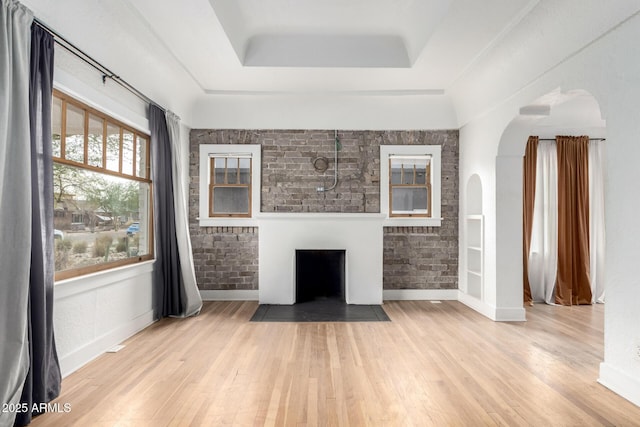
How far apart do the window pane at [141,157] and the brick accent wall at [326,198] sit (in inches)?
50.8

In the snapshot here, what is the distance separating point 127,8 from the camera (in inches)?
121

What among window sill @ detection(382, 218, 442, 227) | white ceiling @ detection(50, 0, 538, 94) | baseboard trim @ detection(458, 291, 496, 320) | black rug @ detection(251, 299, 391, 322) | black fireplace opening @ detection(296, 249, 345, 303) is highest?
white ceiling @ detection(50, 0, 538, 94)

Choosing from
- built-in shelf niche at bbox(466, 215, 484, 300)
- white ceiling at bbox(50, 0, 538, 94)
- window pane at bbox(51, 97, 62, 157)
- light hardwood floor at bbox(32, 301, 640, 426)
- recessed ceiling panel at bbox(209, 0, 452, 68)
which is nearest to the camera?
light hardwood floor at bbox(32, 301, 640, 426)

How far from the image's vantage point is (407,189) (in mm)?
Result: 5809

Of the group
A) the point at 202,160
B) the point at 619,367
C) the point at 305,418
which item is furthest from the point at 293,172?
the point at 619,367

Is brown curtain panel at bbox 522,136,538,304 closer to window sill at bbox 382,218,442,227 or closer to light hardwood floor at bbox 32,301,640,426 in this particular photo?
window sill at bbox 382,218,442,227

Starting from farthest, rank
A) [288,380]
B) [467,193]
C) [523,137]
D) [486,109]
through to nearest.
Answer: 1. [467,193]
2. [486,109]
3. [523,137]
4. [288,380]

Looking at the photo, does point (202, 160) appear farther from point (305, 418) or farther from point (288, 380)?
point (305, 418)

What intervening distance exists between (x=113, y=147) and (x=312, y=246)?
287cm

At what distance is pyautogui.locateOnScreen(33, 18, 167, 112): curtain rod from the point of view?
2.56m

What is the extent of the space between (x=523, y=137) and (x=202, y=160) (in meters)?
4.48

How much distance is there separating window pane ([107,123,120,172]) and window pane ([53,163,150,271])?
0.14m

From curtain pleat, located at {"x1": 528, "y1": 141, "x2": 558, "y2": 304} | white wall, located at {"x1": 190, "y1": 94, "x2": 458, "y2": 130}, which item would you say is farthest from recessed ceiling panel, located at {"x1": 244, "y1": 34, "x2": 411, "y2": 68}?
curtain pleat, located at {"x1": 528, "y1": 141, "x2": 558, "y2": 304}

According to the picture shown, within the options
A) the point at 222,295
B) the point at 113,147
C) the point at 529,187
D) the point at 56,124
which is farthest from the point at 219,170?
the point at 529,187
